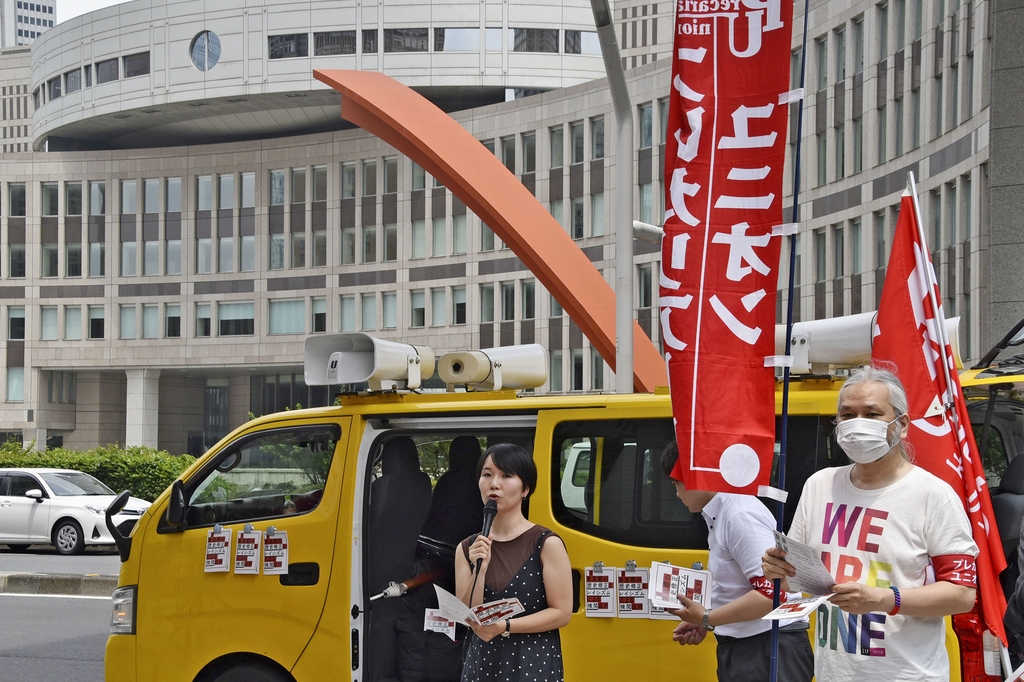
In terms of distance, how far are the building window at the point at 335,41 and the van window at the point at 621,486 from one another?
5314cm

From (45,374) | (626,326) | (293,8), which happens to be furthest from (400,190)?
(626,326)

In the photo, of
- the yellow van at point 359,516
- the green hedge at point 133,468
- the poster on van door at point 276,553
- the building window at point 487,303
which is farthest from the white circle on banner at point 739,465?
the building window at point 487,303

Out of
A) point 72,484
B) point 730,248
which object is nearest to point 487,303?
point 72,484

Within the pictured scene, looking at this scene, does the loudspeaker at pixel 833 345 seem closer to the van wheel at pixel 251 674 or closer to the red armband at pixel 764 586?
the red armband at pixel 764 586

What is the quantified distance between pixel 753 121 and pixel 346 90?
1595cm

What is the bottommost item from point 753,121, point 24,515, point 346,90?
point 24,515

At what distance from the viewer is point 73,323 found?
61625 millimetres

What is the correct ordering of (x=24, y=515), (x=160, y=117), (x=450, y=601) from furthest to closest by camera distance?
(x=160, y=117), (x=24, y=515), (x=450, y=601)

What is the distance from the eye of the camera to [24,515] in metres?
20.9

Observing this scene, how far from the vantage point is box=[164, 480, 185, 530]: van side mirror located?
613 centimetres

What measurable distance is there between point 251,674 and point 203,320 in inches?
2223

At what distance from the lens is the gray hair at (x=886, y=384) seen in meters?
3.75

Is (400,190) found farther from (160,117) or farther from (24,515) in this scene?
(24,515)

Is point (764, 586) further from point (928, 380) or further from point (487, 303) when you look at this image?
point (487, 303)
